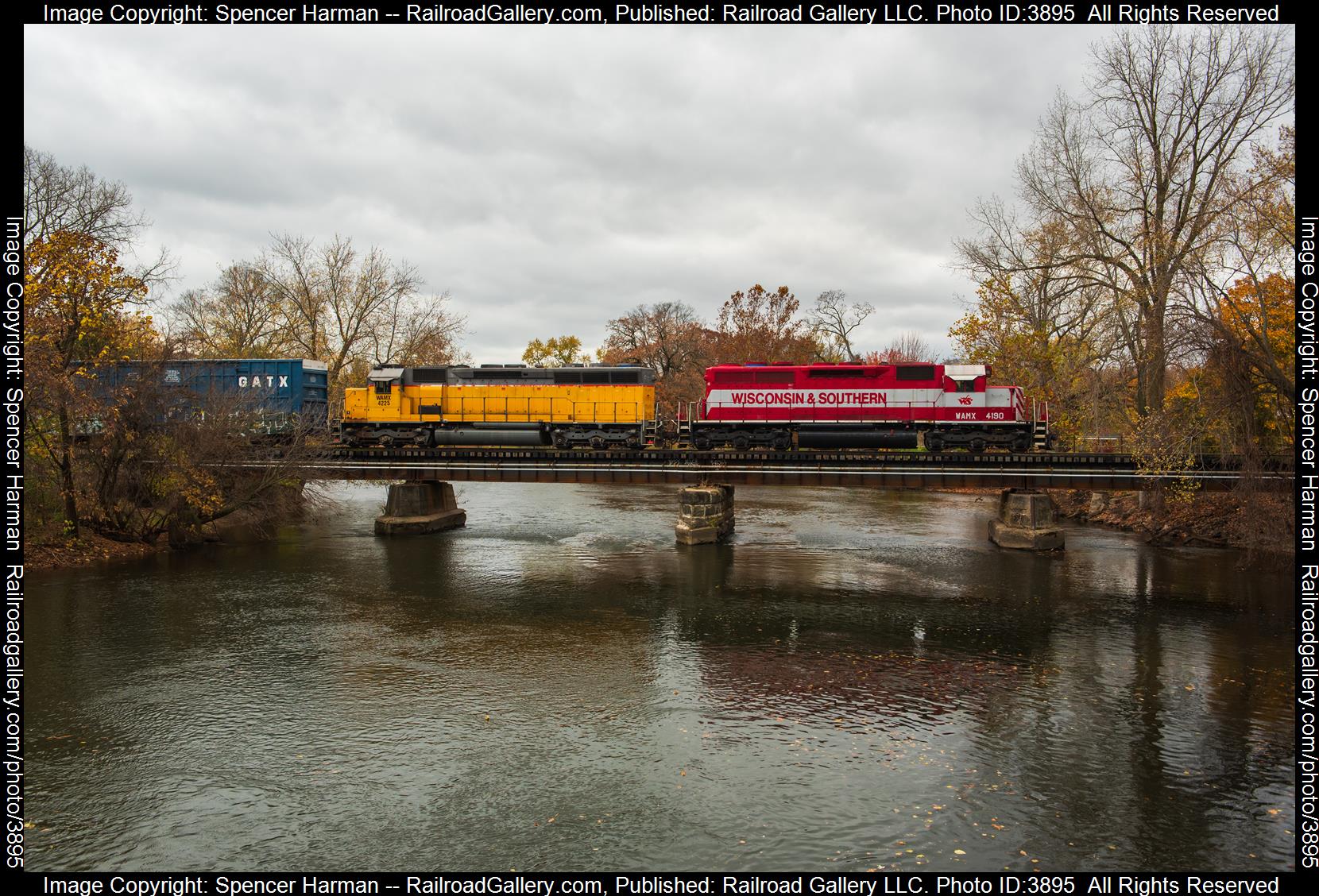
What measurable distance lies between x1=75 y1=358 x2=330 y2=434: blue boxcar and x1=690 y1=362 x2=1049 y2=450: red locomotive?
1570 cm

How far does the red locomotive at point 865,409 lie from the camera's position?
2997cm

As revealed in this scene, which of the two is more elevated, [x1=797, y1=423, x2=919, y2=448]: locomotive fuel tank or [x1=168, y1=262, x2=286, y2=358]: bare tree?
[x1=168, y1=262, x2=286, y2=358]: bare tree

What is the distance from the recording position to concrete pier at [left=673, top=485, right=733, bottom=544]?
29.9 m

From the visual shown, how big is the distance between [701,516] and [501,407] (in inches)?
379

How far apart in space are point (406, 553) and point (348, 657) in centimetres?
1229

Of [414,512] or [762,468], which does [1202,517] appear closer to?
[762,468]

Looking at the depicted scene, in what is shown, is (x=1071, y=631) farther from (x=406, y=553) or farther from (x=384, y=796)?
(x=406, y=553)

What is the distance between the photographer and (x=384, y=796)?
389 inches

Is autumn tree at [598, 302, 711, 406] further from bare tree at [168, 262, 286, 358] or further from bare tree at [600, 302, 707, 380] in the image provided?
bare tree at [168, 262, 286, 358]

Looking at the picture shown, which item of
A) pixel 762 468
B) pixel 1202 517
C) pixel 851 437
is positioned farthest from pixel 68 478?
pixel 1202 517

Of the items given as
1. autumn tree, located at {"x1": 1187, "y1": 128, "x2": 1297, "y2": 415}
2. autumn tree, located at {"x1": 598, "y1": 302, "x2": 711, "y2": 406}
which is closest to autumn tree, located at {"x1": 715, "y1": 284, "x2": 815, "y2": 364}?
autumn tree, located at {"x1": 598, "y1": 302, "x2": 711, "y2": 406}

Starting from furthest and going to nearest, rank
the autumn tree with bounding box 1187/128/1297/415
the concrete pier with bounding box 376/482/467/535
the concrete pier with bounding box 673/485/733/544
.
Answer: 1. the concrete pier with bounding box 376/482/467/535
2. the concrete pier with bounding box 673/485/733/544
3. the autumn tree with bounding box 1187/128/1297/415
